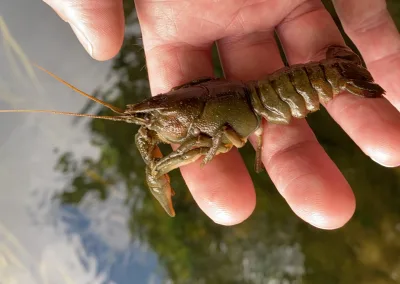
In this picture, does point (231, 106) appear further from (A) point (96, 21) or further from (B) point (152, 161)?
(A) point (96, 21)

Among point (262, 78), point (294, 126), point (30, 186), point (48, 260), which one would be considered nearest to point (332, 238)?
point (294, 126)

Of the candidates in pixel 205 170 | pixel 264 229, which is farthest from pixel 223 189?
pixel 264 229

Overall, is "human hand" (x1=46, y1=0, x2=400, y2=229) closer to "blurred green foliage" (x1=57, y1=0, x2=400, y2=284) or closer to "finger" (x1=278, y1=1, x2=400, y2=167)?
"finger" (x1=278, y1=1, x2=400, y2=167)

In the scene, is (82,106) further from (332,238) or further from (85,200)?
(332,238)

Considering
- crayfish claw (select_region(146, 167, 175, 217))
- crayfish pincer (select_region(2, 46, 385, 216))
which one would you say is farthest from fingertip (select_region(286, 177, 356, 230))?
crayfish claw (select_region(146, 167, 175, 217))

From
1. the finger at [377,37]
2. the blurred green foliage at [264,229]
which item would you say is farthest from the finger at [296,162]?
the blurred green foliage at [264,229]
